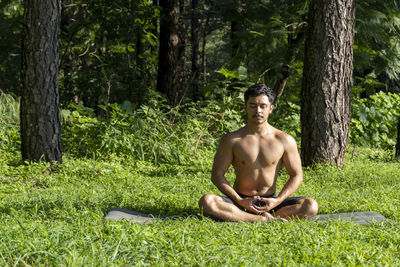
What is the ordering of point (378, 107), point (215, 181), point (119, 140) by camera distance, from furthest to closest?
1. point (378, 107)
2. point (119, 140)
3. point (215, 181)

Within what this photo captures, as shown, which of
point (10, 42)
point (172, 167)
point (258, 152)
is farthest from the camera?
point (10, 42)

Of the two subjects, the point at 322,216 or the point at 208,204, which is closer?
the point at 208,204

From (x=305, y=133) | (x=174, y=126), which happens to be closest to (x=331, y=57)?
(x=305, y=133)

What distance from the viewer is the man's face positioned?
15.1ft

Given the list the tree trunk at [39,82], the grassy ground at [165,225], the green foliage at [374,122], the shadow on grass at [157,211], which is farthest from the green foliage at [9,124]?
the green foliage at [374,122]

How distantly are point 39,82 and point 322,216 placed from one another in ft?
15.5

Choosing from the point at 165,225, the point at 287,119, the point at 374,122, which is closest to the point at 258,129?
the point at 165,225

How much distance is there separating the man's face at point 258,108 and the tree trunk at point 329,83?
10.6 feet

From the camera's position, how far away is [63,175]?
23.2 ft

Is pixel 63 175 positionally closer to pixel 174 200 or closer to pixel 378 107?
pixel 174 200

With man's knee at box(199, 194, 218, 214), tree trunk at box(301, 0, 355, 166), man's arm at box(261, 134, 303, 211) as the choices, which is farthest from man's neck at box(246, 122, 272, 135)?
tree trunk at box(301, 0, 355, 166)

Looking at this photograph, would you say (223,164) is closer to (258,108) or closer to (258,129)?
(258,129)

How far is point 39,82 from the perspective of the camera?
7.46 m

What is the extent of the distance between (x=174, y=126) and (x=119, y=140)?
133cm
